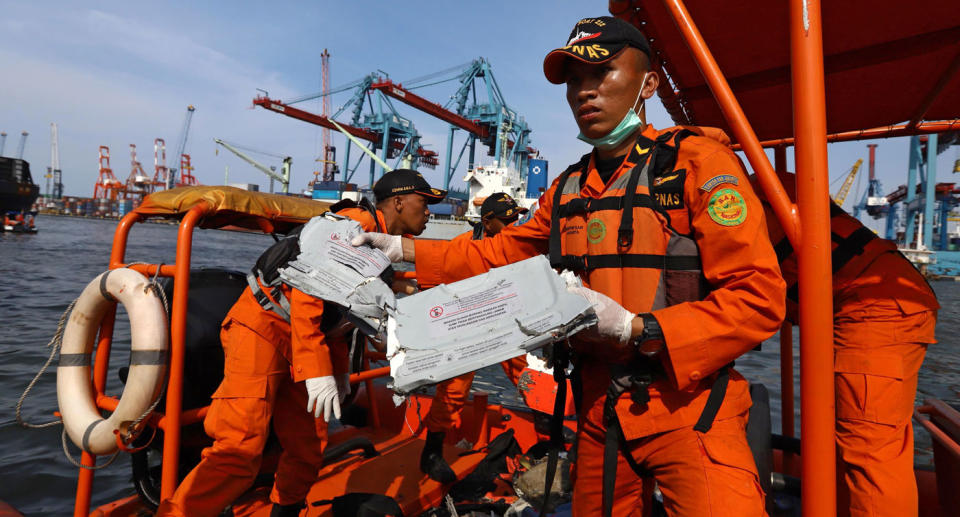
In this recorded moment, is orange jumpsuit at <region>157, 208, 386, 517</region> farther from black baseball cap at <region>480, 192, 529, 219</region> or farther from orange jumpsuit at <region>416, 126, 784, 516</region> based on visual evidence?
black baseball cap at <region>480, 192, 529, 219</region>

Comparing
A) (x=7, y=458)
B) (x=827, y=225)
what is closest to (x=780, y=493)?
(x=827, y=225)

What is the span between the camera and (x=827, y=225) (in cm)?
106

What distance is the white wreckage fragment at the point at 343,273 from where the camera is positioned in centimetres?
131

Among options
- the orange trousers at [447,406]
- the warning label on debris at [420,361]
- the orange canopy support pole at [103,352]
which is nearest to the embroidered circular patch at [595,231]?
the warning label on debris at [420,361]

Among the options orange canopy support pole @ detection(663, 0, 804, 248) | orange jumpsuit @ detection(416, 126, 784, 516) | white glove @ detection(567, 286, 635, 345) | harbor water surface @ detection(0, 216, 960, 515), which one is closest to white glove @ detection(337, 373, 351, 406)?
orange jumpsuit @ detection(416, 126, 784, 516)

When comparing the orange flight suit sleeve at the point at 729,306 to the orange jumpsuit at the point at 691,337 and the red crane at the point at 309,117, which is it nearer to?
the orange jumpsuit at the point at 691,337

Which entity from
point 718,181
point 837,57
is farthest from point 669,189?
point 837,57

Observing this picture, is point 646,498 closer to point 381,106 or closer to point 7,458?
point 7,458

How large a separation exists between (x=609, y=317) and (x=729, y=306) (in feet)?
0.95

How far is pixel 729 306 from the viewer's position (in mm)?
1116

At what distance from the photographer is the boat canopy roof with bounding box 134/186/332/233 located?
2625 mm

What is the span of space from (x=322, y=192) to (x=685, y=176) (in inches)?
2102

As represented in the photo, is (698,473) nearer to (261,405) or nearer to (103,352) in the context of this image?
(261,405)

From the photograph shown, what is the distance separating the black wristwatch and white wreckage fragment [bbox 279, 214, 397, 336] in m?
0.67
